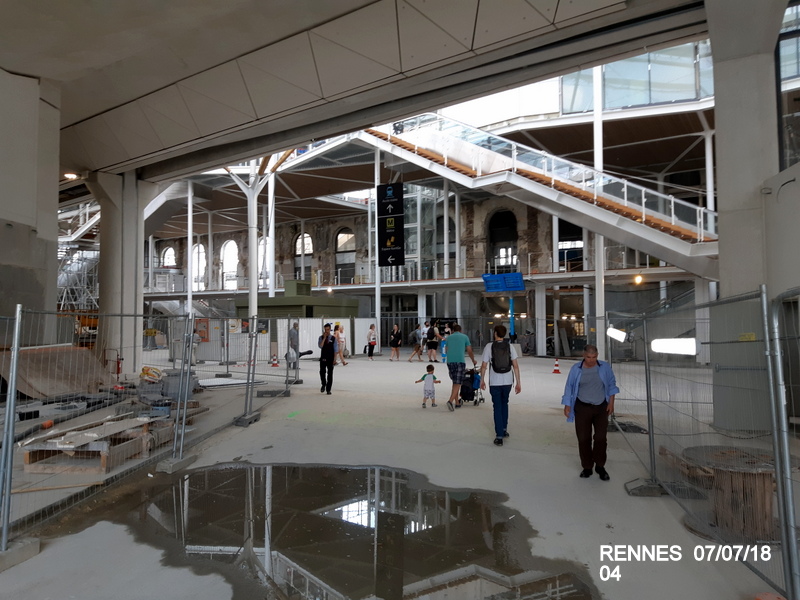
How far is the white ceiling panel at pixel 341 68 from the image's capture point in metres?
9.41

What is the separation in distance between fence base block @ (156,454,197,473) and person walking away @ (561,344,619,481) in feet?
15.6

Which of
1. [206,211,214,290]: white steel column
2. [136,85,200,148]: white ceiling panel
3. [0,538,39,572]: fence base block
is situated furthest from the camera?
[206,211,214,290]: white steel column

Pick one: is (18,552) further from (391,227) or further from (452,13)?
(391,227)

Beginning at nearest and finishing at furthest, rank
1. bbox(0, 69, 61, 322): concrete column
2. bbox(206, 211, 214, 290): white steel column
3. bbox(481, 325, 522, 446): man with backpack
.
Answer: bbox(481, 325, 522, 446): man with backpack < bbox(0, 69, 61, 322): concrete column < bbox(206, 211, 214, 290): white steel column

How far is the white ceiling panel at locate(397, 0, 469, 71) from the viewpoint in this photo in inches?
337

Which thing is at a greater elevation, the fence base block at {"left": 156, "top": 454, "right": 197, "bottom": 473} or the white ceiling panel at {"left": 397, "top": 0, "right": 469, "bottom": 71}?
the white ceiling panel at {"left": 397, "top": 0, "right": 469, "bottom": 71}

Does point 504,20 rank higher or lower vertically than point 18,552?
higher

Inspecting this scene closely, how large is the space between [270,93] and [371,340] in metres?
14.1

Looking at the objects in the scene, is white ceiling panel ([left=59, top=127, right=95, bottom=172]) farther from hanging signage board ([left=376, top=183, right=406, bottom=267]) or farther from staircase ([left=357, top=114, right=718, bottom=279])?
staircase ([left=357, top=114, right=718, bottom=279])

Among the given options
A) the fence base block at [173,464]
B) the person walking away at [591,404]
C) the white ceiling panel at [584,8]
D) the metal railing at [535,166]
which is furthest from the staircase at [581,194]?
the fence base block at [173,464]

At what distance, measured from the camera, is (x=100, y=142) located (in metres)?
13.8

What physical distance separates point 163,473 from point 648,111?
20.4 meters

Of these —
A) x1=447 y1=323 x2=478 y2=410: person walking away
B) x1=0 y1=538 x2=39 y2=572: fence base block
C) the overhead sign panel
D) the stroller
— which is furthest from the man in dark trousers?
the overhead sign panel

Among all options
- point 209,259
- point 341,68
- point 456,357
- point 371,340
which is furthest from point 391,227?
point 209,259
